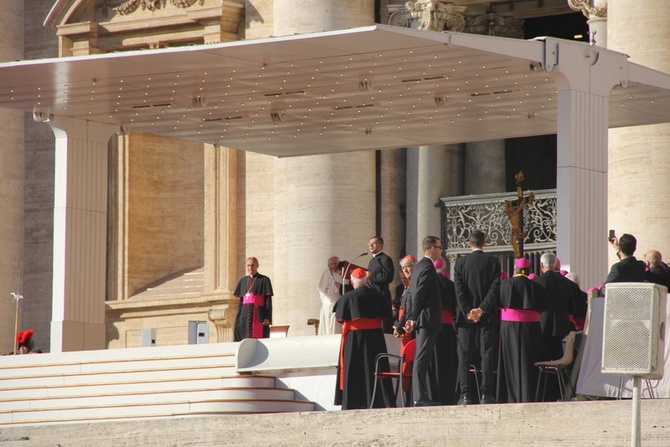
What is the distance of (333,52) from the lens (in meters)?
17.1

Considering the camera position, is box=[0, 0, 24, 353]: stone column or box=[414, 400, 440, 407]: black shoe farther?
box=[0, 0, 24, 353]: stone column

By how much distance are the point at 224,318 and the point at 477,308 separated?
32.2 feet

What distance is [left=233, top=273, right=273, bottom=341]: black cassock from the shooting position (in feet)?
67.6

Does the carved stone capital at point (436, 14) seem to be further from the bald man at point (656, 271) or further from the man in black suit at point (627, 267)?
the man in black suit at point (627, 267)

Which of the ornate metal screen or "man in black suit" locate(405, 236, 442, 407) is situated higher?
the ornate metal screen

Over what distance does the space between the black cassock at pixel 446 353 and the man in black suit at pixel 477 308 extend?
73 mm

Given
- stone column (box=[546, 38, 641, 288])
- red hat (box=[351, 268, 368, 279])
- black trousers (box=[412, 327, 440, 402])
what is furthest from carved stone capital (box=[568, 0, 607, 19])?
black trousers (box=[412, 327, 440, 402])

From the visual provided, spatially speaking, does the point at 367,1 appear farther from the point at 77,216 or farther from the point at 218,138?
the point at 77,216

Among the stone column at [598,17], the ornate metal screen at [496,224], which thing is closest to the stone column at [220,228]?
the ornate metal screen at [496,224]

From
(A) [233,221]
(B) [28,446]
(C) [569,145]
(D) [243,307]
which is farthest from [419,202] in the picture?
(B) [28,446]

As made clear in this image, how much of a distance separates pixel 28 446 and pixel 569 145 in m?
5.94

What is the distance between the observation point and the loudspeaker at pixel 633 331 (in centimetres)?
1188

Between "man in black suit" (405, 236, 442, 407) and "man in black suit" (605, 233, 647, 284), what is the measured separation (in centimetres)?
157

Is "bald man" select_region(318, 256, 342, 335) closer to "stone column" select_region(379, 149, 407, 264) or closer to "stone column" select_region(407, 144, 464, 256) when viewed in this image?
"stone column" select_region(407, 144, 464, 256)
